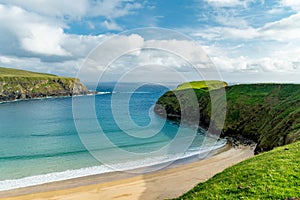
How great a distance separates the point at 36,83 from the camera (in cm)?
19162

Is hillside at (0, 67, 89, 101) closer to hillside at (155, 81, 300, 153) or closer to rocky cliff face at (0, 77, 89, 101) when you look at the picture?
rocky cliff face at (0, 77, 89, 101)

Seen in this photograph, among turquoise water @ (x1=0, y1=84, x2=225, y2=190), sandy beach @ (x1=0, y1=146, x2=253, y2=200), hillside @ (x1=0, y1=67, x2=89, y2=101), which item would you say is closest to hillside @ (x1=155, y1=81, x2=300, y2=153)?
turquoise water @ (x1=0, y1=84, x2=225, y2=190)

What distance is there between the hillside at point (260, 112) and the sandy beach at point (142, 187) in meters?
9.83

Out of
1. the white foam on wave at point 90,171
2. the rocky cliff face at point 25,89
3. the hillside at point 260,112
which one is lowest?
the white foam on wave at point 90,171

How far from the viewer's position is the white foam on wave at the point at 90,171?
2952 cm

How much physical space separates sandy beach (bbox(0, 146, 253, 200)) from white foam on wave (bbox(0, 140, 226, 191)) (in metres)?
2.00

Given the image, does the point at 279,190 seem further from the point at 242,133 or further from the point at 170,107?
the point at 170,107

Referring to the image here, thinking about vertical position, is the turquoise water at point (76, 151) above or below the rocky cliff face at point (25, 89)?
below

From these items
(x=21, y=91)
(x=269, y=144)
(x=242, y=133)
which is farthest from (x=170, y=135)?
(x=21, y=91)

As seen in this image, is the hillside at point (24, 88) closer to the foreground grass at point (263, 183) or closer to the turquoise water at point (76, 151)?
the turquoise water at point (76, 151)

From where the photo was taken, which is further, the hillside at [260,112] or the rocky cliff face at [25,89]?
the rocky cliff face at [25,89]

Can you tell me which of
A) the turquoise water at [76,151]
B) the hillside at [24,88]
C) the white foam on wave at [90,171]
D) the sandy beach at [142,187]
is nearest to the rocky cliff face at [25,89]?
the hillside at [24,88]

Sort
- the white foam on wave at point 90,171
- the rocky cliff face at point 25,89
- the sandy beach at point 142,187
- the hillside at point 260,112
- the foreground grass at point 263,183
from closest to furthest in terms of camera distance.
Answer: the foreground grass at point 263,183
the sandy beach at point 142,187
the white foam on wave at point 90,171
the hillside at point 260,112
the rocky cliff face at point 25,89

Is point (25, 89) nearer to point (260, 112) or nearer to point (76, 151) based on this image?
point (76, 151)
